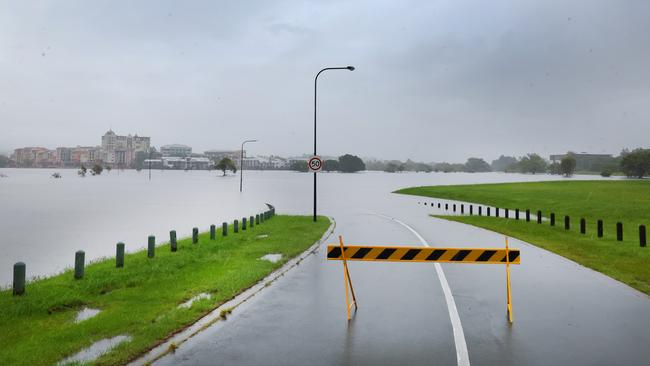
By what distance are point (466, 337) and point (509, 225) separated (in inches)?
776

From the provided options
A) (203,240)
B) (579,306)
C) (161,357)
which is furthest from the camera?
(203,240)

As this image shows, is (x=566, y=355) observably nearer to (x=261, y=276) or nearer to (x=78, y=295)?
(x=261, y=276)

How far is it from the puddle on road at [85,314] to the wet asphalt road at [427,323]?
246 centimetres

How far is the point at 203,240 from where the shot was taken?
17.9m

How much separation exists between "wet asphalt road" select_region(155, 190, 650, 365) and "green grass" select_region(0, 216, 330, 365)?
71 centimetres

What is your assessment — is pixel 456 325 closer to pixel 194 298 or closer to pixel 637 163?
pixel 194 298

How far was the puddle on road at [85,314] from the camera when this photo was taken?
24.3ft

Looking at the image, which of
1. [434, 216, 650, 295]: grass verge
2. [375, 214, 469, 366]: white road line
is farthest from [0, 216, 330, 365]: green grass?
[434, 216, 650, 295]: grass verge

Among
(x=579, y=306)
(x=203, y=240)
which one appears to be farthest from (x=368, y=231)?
(x=579, y=306)

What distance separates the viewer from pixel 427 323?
22.8 feet

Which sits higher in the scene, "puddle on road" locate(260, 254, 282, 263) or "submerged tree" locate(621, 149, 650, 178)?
"submerged tree" locate(621, 149, 650, 178)

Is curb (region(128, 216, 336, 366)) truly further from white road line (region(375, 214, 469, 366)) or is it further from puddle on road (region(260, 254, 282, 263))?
white road line (region(375, 214, 469, 366))

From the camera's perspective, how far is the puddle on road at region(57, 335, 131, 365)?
541 cm

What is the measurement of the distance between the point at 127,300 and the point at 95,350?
9.60 ft
